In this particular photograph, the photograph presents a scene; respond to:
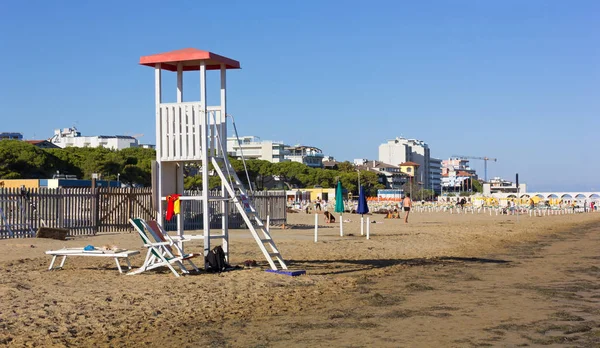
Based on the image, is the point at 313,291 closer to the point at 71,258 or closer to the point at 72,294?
the point at 72,294

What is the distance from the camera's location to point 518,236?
99.3 ft

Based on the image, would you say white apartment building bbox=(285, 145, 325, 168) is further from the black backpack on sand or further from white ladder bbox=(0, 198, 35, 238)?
the black backpack on sand

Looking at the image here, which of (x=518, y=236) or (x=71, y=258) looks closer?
(x=71, y=258)

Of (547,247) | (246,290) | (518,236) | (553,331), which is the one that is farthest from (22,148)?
(553,331)

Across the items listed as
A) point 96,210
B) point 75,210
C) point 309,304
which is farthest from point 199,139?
point 96,210

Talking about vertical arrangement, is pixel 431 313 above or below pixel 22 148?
below

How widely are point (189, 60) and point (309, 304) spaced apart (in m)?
5.41

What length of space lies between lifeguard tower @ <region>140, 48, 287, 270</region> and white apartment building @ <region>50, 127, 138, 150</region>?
434ft

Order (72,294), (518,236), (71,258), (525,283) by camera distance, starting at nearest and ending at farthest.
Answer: (72,294), (525,283), (71,258), (518,236)

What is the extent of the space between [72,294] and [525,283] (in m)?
7.85

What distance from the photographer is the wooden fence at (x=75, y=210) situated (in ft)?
75.3

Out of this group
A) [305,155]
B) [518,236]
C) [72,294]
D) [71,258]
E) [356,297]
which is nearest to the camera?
Answer: [72,294]

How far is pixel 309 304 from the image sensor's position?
10.9 metres

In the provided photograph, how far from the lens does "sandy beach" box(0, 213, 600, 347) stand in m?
8.38
